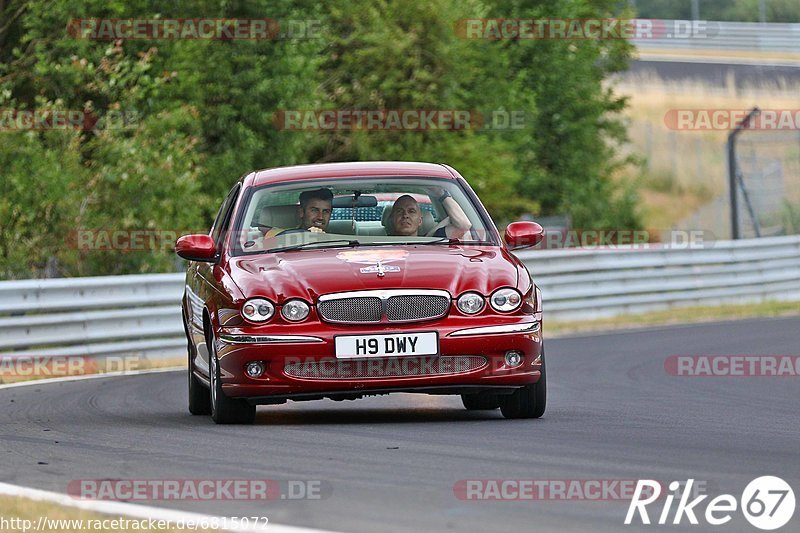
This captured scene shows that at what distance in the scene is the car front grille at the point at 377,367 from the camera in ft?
31.7

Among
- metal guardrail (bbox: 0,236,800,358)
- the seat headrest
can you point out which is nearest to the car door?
the seat headrest

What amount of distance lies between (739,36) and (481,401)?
213 ft

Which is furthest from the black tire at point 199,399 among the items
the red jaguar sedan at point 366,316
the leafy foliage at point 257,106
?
the leafy foliage at point 257,106

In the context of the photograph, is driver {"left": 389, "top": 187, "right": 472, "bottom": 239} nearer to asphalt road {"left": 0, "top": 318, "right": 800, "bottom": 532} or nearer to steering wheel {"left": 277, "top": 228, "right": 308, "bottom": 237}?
steering wheel {"left": 277, "top": 228, "right": 308, "bottom": 237}

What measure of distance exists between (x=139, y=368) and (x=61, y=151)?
7.99 m

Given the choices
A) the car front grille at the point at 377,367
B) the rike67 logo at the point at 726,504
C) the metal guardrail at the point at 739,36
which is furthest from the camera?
the metal guardrail at the point at 739,36

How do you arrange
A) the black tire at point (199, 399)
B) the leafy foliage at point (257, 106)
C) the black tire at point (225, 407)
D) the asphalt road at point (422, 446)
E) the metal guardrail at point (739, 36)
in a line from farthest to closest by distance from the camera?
the metal guardrail at point (739, 36) → the leafy foliage at point (257, 106) → the black tire at point (199, 399) → the black tire at point (225, 407) → the asphalt road at point (422, 446)

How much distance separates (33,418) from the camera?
11047mm

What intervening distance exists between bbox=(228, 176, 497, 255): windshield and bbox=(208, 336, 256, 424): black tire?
2.70 feet

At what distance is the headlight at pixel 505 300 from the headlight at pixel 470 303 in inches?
2.8

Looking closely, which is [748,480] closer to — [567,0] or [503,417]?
[503,417]

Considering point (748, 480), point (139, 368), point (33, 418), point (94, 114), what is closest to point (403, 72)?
point (94, 114)

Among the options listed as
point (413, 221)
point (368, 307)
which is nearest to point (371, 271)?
point (368, 307)

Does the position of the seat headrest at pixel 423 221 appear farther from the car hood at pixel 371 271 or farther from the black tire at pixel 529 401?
the black tire at pixel 529 401
